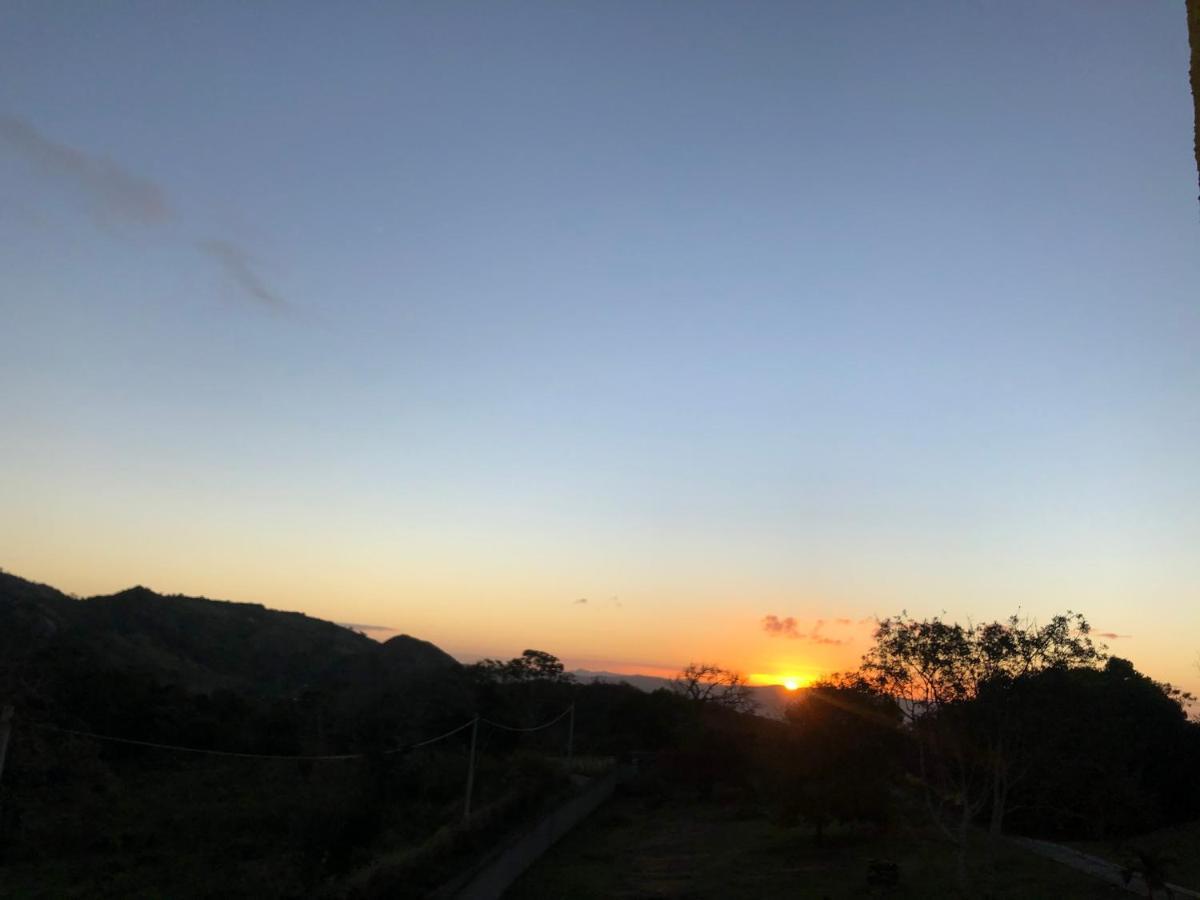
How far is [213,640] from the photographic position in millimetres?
115875

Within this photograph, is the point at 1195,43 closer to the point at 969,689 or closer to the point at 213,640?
the point at 969,689

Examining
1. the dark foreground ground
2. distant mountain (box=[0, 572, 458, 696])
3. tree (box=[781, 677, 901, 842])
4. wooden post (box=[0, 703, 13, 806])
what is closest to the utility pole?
wooden post (box=[0, 703, 13, 806])

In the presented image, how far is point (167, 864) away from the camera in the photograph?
28.4 metres

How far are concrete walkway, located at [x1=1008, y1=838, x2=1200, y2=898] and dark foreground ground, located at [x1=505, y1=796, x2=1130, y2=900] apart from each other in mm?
560

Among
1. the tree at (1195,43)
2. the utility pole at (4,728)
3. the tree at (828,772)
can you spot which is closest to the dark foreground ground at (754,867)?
the tree at (828,772)

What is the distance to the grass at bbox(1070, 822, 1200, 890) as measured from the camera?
78.7 ft

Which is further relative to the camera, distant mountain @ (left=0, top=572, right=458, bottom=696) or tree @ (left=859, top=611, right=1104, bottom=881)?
distant mountain @ (left=0, top=572, right=458, bottom=696)

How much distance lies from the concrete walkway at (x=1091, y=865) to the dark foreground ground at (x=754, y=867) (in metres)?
0.56

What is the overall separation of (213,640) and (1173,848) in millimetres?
112218

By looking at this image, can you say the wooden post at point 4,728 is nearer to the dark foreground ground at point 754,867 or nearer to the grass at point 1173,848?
the dark foreground ground at point 754,867

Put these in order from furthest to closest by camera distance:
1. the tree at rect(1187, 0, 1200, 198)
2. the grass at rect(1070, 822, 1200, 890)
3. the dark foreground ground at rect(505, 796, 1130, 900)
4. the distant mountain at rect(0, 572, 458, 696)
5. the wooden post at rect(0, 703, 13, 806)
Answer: the distant mountain at rect(0, 572, 458, 696) → the dark foreground ground at rect(505, 796, 1130, 900) → the grass at rect(1070, 822, 1200, 890) → the wooden post at rect(0, 703, 13, 806) → the tree at rect(1187, 0, 1200, 198)

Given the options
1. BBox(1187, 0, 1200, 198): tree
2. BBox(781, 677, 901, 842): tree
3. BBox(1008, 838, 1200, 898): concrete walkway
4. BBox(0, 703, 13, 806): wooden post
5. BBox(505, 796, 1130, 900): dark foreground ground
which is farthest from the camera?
BBox(781, 677, 901, 842): tree

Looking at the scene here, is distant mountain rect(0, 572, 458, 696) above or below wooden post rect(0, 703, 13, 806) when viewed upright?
above

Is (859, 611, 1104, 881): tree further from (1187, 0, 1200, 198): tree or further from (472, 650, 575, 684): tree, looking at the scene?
(472, 650, 575, 684): tree
